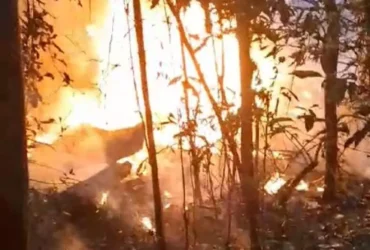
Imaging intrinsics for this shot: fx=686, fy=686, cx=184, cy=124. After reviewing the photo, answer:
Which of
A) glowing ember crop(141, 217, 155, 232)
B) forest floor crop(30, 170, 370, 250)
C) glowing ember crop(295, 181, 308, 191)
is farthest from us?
glowing ember crop(295, 181, 308, 191)

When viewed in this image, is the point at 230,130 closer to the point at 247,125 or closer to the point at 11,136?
the point at 247,125

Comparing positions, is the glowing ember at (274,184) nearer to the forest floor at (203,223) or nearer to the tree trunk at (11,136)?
the forest floor at (203,223)

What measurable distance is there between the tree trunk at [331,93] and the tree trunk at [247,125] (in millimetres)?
462

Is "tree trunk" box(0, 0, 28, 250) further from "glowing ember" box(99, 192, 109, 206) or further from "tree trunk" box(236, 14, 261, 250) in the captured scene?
"glowing ember" box(99, 192, 109, 206)

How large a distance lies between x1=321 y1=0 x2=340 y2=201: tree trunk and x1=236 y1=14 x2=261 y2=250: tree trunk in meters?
0.46

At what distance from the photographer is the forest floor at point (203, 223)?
4.93 m

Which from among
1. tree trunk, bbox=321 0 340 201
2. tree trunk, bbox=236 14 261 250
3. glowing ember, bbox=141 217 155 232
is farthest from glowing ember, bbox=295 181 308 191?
tree trunk, bbox=236 14 261 250

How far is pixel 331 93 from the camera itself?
3.54 meters

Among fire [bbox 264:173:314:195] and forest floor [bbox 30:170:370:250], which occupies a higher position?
fire [bbox 264:173:314:195]

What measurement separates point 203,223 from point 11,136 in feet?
8.79

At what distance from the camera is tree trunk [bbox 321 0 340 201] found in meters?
3.95

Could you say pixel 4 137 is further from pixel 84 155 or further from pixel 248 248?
pixel 84 155

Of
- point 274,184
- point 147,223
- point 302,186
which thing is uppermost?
point 302,186

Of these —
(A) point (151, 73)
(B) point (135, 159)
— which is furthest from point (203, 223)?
(B) point (135, 159)
